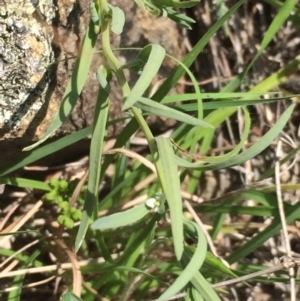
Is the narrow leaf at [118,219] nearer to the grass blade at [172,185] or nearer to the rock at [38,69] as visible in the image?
the grass blade at [172,185]

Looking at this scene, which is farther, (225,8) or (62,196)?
(225,8)

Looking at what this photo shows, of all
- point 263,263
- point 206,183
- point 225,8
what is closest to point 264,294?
point 263,263

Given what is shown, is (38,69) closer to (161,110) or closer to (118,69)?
(118,69)

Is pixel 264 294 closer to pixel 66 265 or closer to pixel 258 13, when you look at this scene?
pixel 66 265

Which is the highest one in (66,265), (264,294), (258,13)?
(258,13)

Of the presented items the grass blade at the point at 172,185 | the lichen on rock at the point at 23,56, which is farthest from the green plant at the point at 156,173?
the lichen on rock at the point at 23,56

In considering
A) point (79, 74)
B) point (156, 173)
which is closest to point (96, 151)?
point (79, 74)

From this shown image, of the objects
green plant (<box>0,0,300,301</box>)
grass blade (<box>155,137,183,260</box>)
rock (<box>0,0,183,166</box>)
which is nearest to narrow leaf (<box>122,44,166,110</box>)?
green plant (<box>0,0,300,301</box>)

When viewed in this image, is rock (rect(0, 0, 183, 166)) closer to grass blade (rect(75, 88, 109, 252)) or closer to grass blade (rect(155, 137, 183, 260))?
grass blade (rect(75, 88, 109, 252))
